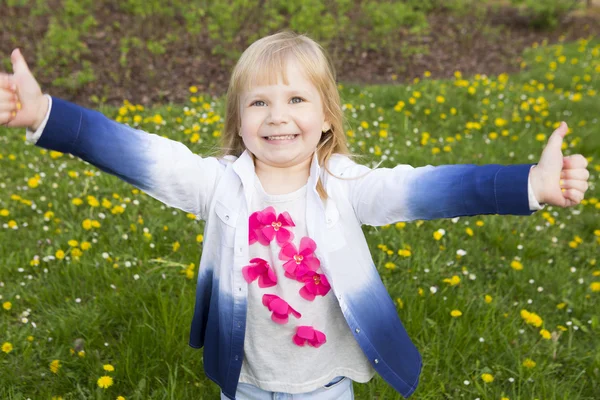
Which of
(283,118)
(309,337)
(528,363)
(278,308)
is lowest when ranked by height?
(528,363)

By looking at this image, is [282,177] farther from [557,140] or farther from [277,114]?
[557,140]

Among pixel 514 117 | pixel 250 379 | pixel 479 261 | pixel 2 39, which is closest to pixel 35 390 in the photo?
pixel 250 379

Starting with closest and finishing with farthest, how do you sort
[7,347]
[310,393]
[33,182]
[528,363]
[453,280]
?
[310,393], [7,347], [528,363], [453,280], [33,182]

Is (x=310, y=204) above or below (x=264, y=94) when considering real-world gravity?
below

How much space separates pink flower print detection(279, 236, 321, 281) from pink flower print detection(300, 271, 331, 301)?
4cm

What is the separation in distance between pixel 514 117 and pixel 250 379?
4658 mm

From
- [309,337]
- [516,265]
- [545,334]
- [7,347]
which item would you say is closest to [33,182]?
[7,347]

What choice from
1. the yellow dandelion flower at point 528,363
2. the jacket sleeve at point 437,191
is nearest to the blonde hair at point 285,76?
the jacket sleeve at point 437,191

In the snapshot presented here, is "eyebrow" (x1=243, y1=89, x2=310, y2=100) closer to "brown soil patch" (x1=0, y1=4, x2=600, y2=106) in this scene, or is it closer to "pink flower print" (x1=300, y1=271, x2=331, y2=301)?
"pink flower print" (x1=300, y1=271, x2=331, y2=301)

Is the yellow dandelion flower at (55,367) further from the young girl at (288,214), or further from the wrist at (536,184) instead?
the wrist at (536,184)

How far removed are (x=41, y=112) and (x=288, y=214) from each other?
77 centimetres

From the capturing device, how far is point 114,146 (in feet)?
5.72

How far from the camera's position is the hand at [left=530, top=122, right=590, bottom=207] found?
1605 millimetres

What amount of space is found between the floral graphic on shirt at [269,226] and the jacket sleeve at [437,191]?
0.76ft
